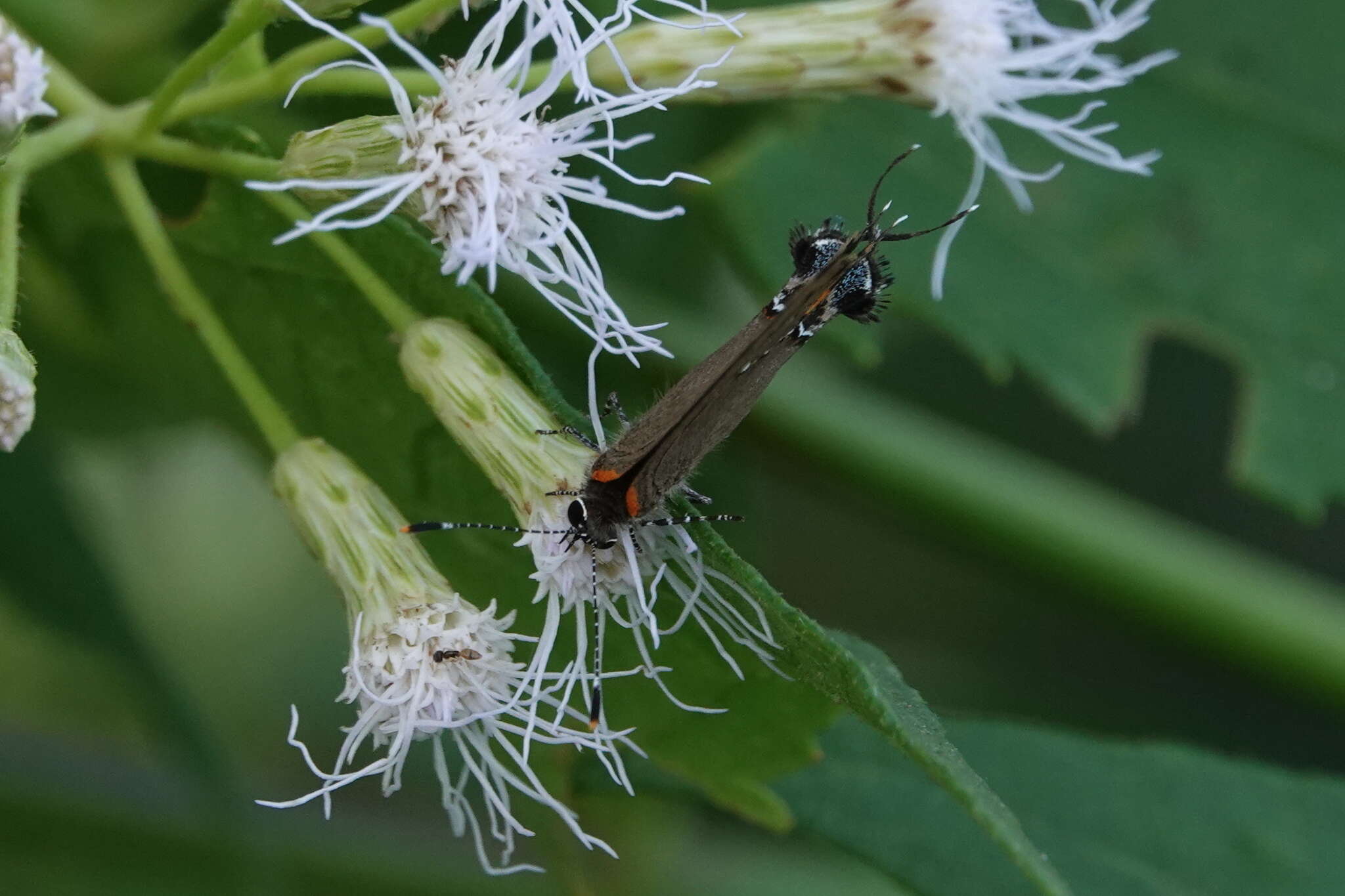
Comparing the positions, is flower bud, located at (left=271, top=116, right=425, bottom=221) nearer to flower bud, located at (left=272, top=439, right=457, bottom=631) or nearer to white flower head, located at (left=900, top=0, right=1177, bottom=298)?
flower bud, located at (left=272, top=439, right=457, bottom=631)

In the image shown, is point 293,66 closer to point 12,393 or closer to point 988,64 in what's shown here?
point 12,393

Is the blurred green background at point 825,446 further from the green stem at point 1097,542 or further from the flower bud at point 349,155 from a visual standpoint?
the flower bud at point 349,155

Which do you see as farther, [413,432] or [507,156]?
[413,432]

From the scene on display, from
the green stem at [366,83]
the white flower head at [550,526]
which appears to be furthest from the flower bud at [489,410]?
the green stem at [366,83]

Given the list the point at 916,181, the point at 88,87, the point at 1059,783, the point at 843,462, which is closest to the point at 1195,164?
the point at 916,181

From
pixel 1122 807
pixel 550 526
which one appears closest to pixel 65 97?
pixel 550 526

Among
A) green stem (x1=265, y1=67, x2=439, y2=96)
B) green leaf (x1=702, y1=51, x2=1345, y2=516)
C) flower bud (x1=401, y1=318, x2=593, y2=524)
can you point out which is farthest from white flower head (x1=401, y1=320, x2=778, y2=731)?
green leaf (x1=702, y1=51, x2=1345, y2=516)

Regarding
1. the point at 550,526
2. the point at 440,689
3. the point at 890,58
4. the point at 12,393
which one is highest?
the point at 890,58

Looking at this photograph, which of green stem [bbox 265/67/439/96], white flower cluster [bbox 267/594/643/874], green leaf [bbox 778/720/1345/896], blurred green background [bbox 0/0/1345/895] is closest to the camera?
white flower cluster [bbox 267/594/643/874]
